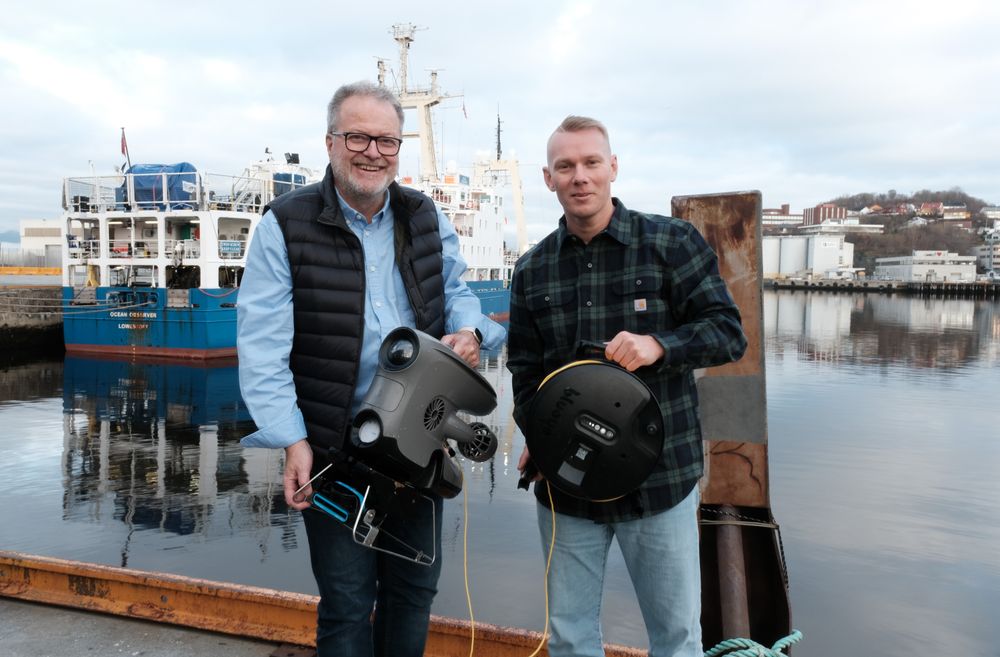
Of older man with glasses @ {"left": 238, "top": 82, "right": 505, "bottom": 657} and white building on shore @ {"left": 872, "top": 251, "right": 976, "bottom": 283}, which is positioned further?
white building on shore @ {"left": 872, "top": 251, "right": 976, "bottom": 283}

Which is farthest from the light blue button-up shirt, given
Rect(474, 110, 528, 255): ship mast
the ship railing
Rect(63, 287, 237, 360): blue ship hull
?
Rect(474, 110, 528, 255): ship mast

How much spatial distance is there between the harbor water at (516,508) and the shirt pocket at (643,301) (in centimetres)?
89

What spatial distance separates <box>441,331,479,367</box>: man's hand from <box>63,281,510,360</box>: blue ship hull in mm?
17258

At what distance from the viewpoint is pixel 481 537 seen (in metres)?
7.04

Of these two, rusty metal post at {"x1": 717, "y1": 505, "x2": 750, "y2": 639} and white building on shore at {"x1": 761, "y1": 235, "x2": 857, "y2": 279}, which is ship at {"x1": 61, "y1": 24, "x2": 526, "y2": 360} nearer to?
rusty metal post at {"x1": 717, "y1": 505, "x2": 750, "y2": 639}

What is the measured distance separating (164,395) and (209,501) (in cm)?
754

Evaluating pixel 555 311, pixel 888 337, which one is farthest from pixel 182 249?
pixel 888 337

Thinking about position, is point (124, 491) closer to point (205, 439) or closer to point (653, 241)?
point (205, 439)

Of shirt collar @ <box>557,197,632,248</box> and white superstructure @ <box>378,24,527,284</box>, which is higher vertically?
white superstructure @ <box>378,24,527,284</box>

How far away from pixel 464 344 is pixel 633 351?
524mm

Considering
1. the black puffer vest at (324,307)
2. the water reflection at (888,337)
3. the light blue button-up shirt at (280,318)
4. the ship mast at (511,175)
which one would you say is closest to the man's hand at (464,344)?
the light blue button-up shirt at (280,318)

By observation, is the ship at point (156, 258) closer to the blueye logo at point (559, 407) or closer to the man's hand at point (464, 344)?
the man's hand at point (464, 344)

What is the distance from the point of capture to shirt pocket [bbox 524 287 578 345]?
2.08 meters

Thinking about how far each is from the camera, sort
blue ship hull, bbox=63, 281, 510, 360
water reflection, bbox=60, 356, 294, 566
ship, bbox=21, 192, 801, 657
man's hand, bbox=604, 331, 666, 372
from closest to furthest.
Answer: man's hand, bbox=604, 331, 666, 372
ship, bbox=21, 192, 801, 657
water reflection, bbox=60, 356, 294, 566
blue ship hull, bbox=63, 281, 510, 360
